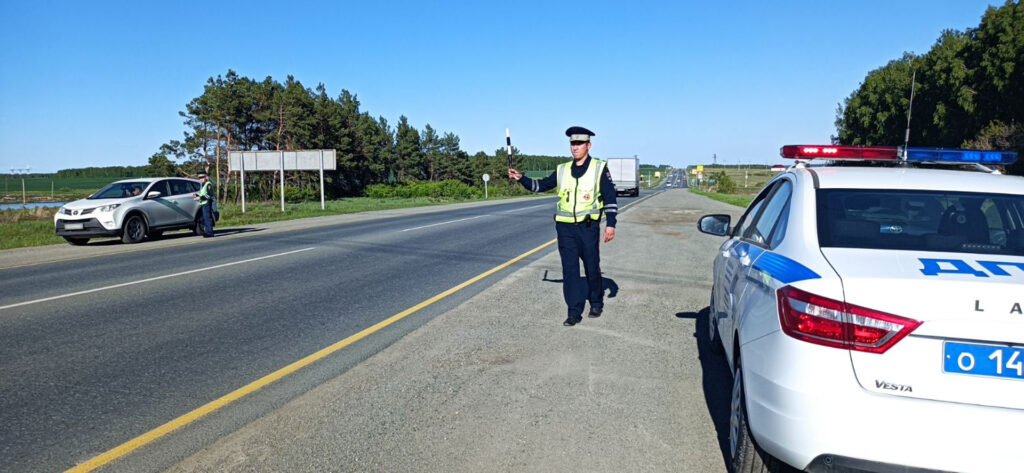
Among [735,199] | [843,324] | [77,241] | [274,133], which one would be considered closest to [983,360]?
[843,324]

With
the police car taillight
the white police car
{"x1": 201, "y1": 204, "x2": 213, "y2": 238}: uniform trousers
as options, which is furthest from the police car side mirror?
{"x1": 201, "y1": 204, "x2": 213, "y2": 238}: uniform trousers

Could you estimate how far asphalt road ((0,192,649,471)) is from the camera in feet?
13.0

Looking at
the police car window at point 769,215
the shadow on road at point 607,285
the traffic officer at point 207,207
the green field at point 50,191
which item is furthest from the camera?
the green field at point 50,191

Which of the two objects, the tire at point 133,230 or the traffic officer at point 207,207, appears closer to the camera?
the tire at point 133,230

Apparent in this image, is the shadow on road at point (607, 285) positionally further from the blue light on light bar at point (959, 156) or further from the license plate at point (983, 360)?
the license plate at point (983, 360)

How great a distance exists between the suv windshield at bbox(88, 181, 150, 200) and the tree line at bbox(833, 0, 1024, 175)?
31.8 metres

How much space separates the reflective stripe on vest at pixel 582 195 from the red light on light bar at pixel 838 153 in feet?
7.05

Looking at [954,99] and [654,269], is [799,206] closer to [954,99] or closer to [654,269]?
[654,269]

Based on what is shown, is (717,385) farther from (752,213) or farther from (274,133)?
(274,133)

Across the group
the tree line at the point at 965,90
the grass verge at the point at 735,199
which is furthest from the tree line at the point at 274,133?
the tree line at the point at 965,90

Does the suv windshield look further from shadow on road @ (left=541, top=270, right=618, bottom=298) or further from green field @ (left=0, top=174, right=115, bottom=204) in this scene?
green field @ (left=0, top=174, right=115, bottom=204)

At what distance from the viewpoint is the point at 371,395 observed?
14.5 ft

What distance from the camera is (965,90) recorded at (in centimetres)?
3531

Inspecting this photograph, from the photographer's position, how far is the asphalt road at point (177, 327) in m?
3.96
